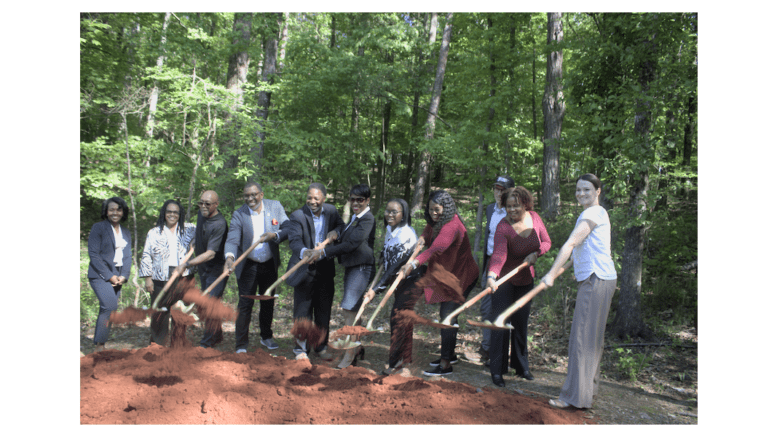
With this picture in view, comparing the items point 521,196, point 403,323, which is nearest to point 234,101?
point 403,323

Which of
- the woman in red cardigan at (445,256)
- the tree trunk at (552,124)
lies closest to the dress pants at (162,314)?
the woman in red cardigan at (445,256)

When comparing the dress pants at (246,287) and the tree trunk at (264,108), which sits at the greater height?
the tree trunk at (264,108)

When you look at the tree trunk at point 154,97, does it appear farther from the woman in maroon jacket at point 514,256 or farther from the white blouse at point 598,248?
the white blouse at point 598,248

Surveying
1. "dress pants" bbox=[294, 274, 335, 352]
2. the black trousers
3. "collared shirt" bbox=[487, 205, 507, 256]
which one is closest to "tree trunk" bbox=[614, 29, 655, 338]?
"collared shirt" bbox=[487, 205, 507, 256]

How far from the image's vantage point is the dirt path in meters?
2.86

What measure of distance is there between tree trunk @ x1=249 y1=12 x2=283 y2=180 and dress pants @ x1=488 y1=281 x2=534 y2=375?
4.98 metres

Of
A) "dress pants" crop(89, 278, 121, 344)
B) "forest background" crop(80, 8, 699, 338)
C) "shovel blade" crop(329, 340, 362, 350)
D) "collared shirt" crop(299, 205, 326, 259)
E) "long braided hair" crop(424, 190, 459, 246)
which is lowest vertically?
"shovel blade" crop(329, 340, 362, 350)

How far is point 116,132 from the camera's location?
292 inches

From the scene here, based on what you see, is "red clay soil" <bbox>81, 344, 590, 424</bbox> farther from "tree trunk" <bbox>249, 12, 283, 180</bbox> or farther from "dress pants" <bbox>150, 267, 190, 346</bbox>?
"tree trunk" <bbox>249, 12, 283, 180</bbox>

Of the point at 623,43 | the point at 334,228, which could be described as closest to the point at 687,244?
the point at 623,43

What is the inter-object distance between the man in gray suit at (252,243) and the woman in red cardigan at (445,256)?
1.44 metres

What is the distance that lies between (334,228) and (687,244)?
4.19 m

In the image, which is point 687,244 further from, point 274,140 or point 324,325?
point 274,140

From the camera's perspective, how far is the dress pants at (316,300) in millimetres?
4418
